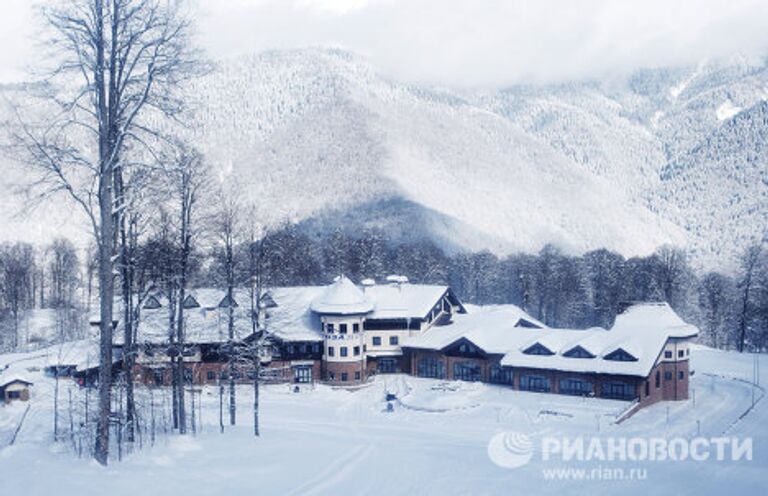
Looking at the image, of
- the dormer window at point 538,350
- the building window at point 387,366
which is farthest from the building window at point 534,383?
the building window at point 387,366

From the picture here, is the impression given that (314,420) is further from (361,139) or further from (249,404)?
(361,139)

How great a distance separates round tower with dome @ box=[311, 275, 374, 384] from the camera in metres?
56.3

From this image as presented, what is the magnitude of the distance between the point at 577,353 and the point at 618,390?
405cm

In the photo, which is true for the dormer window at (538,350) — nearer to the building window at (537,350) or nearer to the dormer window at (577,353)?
the building window at (537,350)

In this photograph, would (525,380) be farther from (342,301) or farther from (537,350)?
(342,301)

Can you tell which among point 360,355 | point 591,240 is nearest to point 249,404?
point 360,355

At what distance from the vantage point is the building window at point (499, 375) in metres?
55.2

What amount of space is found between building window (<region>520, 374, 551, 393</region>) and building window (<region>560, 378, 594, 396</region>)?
1135 mm

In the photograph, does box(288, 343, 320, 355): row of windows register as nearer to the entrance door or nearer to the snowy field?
the entrance door

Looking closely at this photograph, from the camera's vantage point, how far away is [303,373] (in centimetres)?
5678

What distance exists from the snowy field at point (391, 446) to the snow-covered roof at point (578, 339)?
8.75 ft

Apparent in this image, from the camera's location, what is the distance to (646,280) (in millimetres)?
95312

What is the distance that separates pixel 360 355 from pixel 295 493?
37.3m

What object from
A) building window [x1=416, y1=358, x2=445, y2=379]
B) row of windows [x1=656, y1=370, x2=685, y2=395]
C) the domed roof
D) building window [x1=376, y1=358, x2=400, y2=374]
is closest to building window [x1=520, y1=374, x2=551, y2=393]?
row of windows [x1=656, y1=370, x2=685, y2=395]
